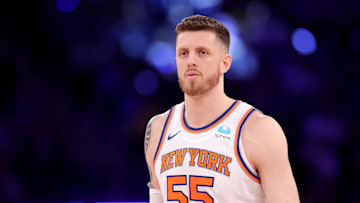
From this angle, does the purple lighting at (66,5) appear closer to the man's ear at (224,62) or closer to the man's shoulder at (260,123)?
the man's ear at (224,62)

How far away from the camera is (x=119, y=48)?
24.3 feet

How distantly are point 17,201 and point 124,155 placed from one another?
1.90 meters

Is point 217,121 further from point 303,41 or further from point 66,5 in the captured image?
point 66,5

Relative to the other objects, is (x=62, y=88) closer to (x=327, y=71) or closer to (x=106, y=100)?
(x=106, y=100)

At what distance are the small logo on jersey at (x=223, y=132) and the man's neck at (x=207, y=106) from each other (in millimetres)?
123

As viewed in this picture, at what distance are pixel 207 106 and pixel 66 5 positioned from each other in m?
5.55

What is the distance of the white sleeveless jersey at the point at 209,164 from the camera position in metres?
2.54

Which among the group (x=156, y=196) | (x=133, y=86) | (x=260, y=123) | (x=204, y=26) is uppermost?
(x=133, y=86)

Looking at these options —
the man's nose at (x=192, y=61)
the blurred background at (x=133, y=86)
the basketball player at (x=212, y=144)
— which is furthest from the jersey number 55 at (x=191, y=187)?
the blurred background at (x=133, y=86)

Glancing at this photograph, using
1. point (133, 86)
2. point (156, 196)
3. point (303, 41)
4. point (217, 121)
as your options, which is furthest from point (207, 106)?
point (303, 41)

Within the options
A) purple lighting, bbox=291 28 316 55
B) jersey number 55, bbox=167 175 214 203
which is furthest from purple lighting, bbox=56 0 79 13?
jersey number 55, bbox=167 175 214 203

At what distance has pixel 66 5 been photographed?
749 centimetres

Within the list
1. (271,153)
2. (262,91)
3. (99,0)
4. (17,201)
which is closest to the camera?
→ (271,153)

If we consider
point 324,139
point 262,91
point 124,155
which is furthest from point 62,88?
point 324,139
